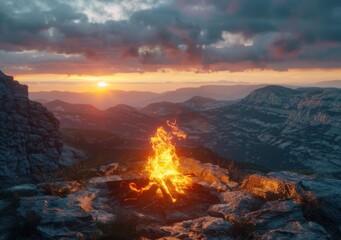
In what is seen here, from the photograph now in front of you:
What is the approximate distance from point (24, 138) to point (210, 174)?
253 ft

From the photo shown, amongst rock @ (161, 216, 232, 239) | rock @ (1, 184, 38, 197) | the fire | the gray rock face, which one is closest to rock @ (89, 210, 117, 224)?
rock @ (161, 216, 232, 239)

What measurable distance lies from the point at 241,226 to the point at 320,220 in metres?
4.16

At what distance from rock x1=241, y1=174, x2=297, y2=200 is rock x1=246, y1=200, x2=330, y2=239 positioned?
1.39 metres

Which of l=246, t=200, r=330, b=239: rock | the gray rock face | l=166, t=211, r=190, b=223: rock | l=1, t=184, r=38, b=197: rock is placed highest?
l=246, t=200, r=330, b=239: rock

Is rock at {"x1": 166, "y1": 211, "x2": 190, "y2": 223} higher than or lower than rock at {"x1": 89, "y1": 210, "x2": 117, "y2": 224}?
lower

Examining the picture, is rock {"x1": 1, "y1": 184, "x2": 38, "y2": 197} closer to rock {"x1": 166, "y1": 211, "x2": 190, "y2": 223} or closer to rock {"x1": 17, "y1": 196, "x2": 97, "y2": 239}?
rock {"x1": 17, "y1": 196, "x2": 97, "y2": 239}

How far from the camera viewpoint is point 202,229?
57.1 ft

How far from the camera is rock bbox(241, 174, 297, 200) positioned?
20608mm

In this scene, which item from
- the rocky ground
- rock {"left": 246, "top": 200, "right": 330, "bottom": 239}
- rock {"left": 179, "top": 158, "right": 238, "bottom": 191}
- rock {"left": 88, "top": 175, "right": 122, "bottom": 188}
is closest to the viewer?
rock {"left": 246, "top": 200, "right": 330, "bottom": 239}

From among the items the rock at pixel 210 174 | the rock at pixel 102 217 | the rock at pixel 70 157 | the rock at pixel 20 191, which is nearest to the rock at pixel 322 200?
the rock at pixel 210 174

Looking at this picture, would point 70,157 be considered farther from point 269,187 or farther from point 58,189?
point 269,187

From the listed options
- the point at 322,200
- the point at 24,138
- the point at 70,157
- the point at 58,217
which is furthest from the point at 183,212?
the point at 70,157

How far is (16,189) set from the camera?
23.6 meters

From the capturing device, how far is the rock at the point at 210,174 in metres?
27.4
